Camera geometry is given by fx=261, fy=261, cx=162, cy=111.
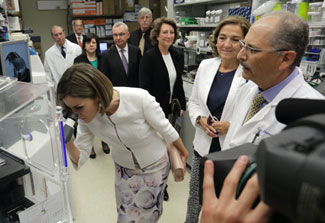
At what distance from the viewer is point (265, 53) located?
3.27 feet

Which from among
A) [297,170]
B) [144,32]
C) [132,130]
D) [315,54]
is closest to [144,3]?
[144,32]

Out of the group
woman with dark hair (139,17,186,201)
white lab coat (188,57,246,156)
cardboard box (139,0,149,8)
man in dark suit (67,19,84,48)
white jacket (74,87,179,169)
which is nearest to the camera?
white jacket (74,87,179,169)

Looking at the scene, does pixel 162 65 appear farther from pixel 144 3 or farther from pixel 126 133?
pixel 144 3

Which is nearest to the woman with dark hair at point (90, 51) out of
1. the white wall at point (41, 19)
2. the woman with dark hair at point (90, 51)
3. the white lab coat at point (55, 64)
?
the woman with dark hair at point (90, 51)

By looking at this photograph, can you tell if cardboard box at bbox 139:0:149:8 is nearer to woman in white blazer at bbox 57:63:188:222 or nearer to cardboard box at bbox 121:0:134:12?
cardboard box at bbox 121:0:134:12

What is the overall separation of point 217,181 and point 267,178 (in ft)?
0.66

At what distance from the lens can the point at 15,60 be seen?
2.00 meters

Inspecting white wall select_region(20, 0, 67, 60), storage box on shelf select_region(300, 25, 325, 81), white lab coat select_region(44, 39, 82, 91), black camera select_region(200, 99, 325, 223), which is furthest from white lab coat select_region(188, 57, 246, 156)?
white wall select_region(20, 0, 67, 60)

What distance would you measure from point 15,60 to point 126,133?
1.26 metres

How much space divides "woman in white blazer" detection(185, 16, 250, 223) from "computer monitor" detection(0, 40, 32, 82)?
138 cm

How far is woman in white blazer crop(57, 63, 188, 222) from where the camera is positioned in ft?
3.75

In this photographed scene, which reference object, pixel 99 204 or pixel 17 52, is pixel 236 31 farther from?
pixel 99 204

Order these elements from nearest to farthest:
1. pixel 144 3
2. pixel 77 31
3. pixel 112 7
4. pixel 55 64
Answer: pixel 55 64, pixel 77 31, pixel 112 7, pixel 144 3

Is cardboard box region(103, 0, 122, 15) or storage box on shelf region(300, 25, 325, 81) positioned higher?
cardboard box region(103, 0, 122, 15)
